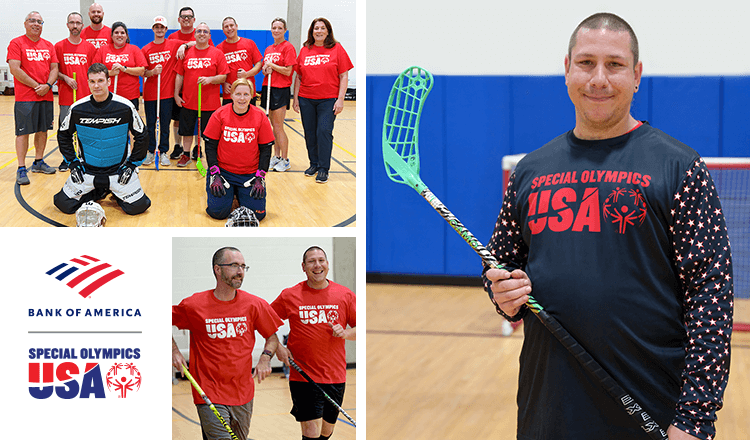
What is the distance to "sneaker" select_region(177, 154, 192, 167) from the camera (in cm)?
533

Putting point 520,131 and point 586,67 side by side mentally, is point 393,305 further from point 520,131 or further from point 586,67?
point 586,67

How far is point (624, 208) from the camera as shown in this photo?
1.62 metres

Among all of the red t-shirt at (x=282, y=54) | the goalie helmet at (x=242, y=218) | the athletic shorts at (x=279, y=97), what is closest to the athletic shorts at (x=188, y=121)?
the athletic shorts at (x=279, y=97)

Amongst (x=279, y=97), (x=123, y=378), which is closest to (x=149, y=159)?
(x=279, y=97)

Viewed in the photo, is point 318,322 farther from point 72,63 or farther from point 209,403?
point 72,63

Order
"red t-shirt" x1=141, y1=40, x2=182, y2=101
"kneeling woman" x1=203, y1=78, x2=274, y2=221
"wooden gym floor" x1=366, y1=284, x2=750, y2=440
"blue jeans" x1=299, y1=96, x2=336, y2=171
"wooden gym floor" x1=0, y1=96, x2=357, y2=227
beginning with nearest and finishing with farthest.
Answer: "wooden gym floor" x1=366, y1=284, x2=750, y2=440 < "wooden gym floor" x1=0, y1=96, x2=357, y2=227 < "kneeling woman" x1=203, y1=78, x2=274, y2=221 < "blue jeans" x1=299, y1=96, x2=336, y2=171 < "red t-shirt" x1=141, y1=40, x2=182, y2=101

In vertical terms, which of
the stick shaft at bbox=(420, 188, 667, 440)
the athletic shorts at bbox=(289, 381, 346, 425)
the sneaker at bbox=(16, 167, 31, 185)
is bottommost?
the athletic shorts at bbox=(289, 381, 346, 425)

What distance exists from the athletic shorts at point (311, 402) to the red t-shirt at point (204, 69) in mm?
2873

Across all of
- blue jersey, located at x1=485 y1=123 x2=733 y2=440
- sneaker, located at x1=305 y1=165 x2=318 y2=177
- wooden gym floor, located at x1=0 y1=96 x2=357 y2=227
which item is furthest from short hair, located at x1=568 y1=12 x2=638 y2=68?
sneaker, located at x1=305 y1=165 x2=318 y2=177

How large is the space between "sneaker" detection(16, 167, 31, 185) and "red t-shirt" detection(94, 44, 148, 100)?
0.84m

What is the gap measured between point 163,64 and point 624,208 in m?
Answer: 4.67

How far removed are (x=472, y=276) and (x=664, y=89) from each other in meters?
2.52

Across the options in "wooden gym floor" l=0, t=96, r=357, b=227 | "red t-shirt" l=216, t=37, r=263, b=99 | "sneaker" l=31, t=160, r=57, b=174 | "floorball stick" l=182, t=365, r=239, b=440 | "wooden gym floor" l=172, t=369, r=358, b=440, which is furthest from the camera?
"red t-shirt" l=216, t=37, r=263, b=99

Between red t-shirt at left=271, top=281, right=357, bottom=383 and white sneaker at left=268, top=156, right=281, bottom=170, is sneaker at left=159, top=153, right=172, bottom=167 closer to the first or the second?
white sneaker at left=268, top=156, right=281, bottom=170
